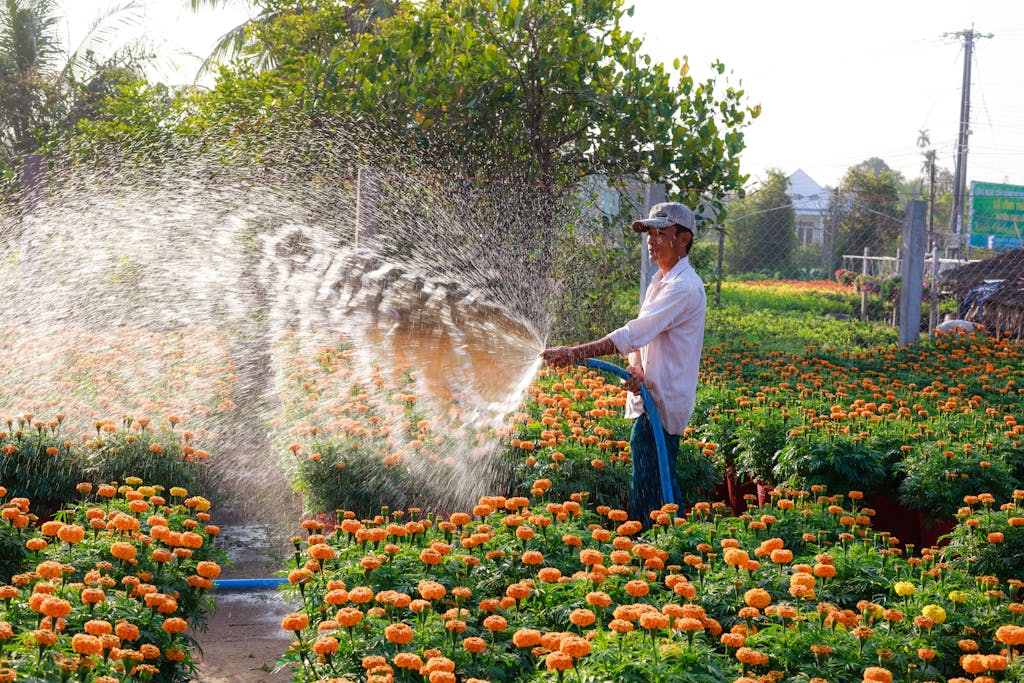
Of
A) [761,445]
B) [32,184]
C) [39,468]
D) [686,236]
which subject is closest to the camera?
[686,236]

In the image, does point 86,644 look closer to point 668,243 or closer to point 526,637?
point 526,637

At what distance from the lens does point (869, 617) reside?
2898mm

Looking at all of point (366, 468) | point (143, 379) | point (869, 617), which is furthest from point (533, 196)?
point (869, 617)

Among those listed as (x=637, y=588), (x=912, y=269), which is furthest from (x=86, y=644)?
(x=912, y=269)

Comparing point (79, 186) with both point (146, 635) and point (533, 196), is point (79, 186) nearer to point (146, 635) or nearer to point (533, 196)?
point (533, 196)

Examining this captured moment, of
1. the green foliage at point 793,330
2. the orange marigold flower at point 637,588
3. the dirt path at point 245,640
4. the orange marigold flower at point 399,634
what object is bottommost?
the dirt path at point 245,640

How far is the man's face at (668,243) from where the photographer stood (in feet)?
13.9

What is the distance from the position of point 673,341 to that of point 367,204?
5360 millimetres

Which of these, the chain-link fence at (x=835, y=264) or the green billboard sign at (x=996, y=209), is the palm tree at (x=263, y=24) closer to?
the chain-link fence at (x=835, y=264)

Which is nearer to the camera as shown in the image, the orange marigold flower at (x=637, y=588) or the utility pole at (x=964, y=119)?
the orange marigold flower at (x=637, y=588)

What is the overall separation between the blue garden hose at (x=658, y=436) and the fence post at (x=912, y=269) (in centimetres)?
563

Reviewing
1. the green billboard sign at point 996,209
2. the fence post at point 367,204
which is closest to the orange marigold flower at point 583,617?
the fence post at point 367,204

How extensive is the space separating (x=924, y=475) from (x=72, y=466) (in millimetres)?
3890

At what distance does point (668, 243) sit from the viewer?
4.23 meters
